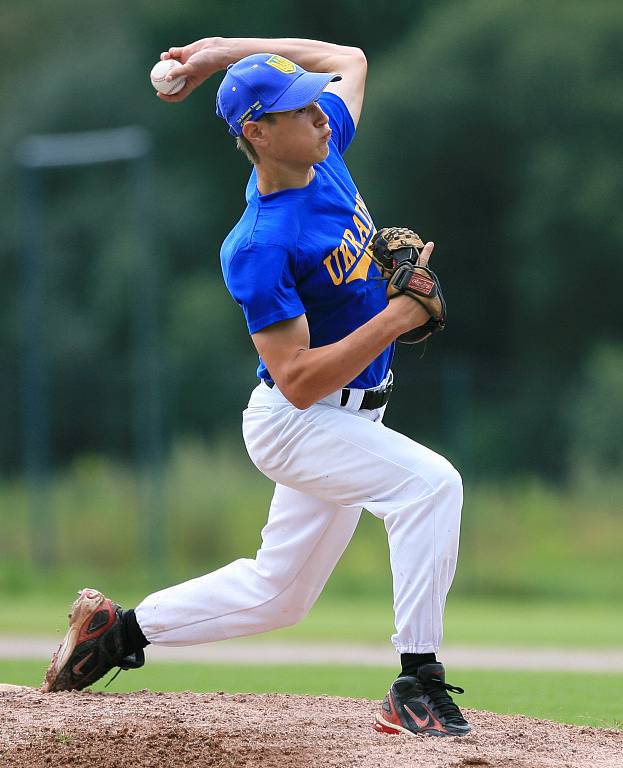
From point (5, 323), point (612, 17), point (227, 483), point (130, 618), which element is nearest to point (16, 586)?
point (227, 483)

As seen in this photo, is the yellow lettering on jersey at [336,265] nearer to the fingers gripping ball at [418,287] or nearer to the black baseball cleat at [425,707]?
the fingers gripping ball at [418,287]

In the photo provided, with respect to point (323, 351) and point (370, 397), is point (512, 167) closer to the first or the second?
point (370, 397)

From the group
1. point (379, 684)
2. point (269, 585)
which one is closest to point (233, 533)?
point (379, 684)

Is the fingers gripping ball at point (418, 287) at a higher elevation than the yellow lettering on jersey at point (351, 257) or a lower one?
lower

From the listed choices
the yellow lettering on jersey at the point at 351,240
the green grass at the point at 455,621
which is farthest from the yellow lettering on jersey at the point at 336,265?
the green grass at the point at 455,621

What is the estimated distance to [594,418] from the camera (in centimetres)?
2023

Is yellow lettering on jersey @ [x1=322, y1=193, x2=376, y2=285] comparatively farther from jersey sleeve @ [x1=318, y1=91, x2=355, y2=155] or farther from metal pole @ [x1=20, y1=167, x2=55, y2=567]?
metal pole @ [x1=20, y1=167, x2=55, y2=567]

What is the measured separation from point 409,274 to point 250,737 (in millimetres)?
1778

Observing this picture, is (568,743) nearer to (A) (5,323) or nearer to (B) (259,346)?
(B) (259,346)

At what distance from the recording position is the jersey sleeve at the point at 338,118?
6033 millimetres

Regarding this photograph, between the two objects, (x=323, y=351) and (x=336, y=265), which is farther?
(x=336, y=265)

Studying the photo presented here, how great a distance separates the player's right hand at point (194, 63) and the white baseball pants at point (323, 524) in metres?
1.38

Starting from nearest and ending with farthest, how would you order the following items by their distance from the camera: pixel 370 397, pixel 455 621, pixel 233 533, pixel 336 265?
pixel 336 265
pixel 370 397
pixel 455 621
pixel 233 533

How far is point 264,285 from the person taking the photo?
16.8 ft
